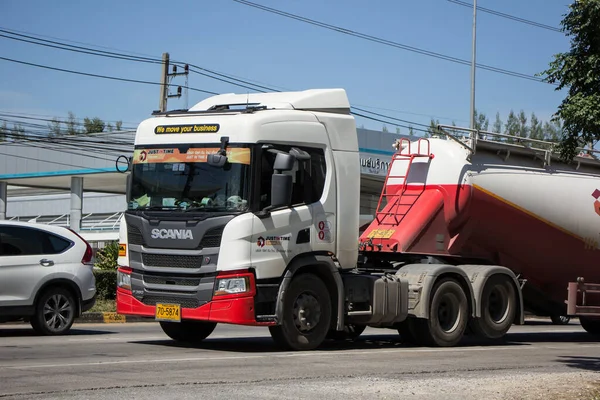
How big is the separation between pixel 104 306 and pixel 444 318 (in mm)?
9373

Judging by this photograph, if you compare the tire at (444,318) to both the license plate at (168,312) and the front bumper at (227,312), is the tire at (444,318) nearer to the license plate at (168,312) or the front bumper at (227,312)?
the front bumper at (227,312)

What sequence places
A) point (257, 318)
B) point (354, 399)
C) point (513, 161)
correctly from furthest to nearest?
1. point (513, 161)
2. point (257, 318)
3. point (354, 399)

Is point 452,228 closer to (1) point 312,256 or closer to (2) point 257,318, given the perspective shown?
(1) point 312,256

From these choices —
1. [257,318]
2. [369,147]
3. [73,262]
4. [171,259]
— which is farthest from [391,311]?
[369,147]

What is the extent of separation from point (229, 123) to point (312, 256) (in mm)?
2288

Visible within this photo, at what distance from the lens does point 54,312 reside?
15.5 meters

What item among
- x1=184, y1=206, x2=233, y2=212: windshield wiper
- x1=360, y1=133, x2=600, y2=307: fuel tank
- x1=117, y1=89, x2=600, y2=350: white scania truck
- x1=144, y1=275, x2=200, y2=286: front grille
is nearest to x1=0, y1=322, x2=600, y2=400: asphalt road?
x1=117, y1=89, x2=600, y2=350: white scania truck

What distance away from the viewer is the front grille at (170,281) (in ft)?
41.4

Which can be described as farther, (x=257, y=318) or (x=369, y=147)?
(x=369, y=147)

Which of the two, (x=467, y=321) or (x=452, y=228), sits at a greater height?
(x=452, y=228)

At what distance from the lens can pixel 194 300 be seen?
41.3 feet

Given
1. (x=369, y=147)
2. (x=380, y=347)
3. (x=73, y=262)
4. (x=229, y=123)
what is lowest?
(x=380, y=347)

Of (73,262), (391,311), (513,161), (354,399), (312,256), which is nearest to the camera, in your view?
(354,399)

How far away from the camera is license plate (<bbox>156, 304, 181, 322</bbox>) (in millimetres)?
12672
